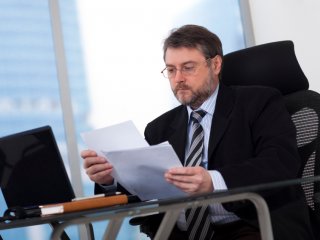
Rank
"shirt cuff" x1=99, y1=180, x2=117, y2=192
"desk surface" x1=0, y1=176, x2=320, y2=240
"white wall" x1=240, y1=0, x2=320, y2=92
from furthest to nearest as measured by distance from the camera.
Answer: "white wall" x1=240, y1=0, x2=320, y2=92 → "shirt cuff" x1=99, y1=180, x2=117, y2=192 → "desk surface" x1=0, y1=176, x2=320, y2=240

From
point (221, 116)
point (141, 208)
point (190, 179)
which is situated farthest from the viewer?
point (221, 116)

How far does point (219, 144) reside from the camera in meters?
2.17

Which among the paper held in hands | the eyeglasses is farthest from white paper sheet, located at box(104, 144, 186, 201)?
the eyeglasses

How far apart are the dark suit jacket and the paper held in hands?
0.20m

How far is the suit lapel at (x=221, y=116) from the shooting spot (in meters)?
2.17

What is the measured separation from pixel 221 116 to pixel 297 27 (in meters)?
2.11

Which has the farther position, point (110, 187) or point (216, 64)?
point (216, 64)

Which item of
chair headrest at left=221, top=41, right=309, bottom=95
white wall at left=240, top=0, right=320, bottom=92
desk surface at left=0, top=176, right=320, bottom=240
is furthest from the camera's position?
white wall at left=240, top=0, right=320, bottom=92

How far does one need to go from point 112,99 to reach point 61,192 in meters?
2.19

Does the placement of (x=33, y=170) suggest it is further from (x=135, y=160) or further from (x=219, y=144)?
(x=219, y=144)

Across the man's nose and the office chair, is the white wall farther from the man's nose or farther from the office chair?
the man's nose

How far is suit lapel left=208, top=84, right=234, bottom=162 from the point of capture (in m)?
Result: 2.17

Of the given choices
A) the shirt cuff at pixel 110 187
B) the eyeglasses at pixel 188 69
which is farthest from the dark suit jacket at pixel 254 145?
the shirt cuff at pixel 110 187

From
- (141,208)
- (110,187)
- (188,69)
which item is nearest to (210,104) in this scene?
(188,69)
